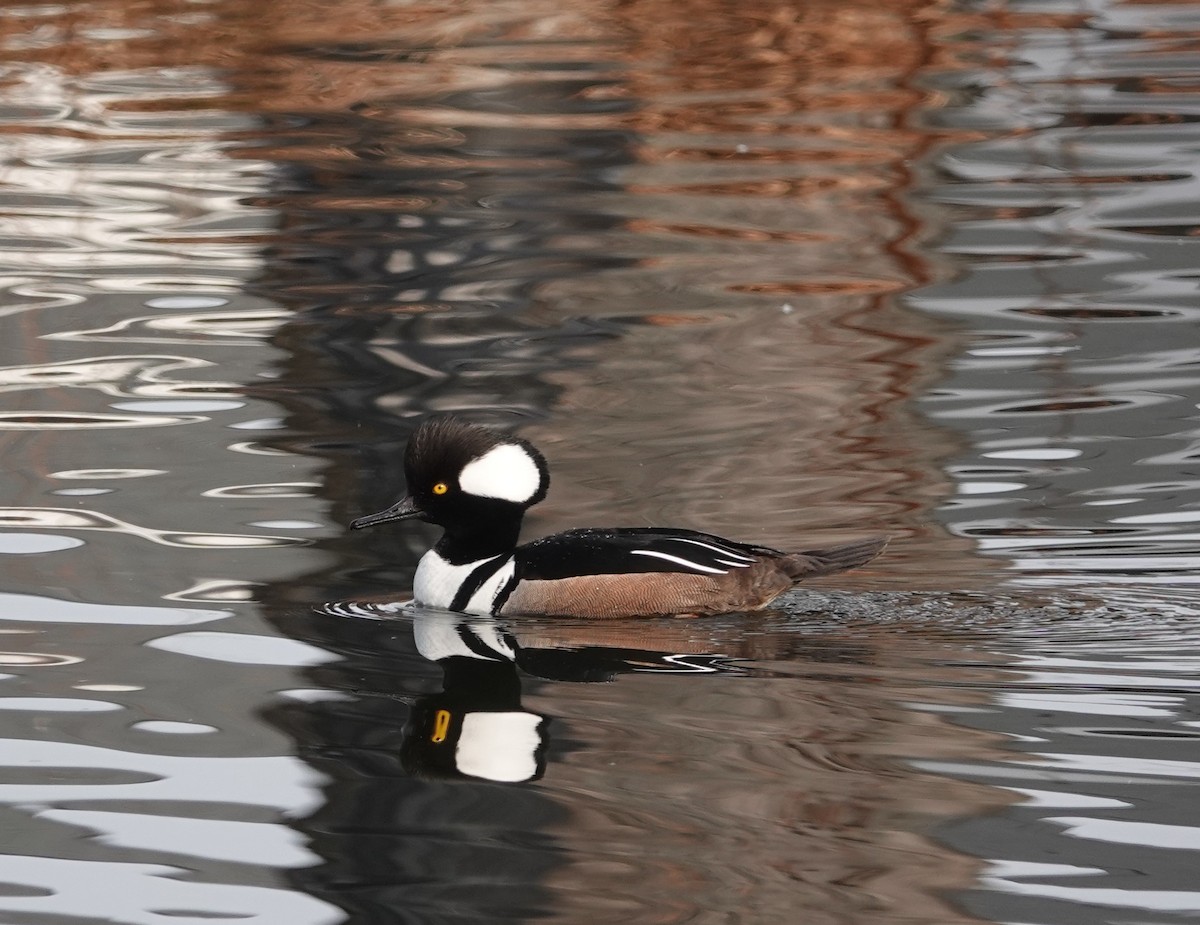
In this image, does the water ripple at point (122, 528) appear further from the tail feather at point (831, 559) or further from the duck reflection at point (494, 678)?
the tail feather at point (831, 559)

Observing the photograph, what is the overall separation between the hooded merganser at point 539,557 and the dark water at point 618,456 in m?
0.11

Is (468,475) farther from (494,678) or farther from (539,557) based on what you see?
(494,678)

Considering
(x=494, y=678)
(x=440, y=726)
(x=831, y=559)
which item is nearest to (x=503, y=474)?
(x=494, y=678)

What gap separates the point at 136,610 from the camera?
6.41 metres

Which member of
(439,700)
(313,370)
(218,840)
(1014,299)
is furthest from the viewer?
(1014,299)

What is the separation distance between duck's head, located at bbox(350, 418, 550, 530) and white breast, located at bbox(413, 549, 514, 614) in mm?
141

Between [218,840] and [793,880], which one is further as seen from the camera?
[218,840]

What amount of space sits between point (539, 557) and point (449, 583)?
0.33 m

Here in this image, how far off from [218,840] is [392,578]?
2.51 metres

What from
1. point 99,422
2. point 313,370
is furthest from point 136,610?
point 313,370

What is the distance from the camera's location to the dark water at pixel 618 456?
14.9ft

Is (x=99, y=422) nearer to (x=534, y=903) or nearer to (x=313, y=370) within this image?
(x=313, y=370)

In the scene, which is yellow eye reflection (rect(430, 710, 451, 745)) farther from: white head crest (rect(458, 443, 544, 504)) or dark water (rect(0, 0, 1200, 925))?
white head crest (rect(458, 443, 544, 504))

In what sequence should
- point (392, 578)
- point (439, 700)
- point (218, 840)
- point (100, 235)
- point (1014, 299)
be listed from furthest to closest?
point (100, 235) → point (1014, 299) → point (392, 578) → point (439, 700) → point (218, 840)
